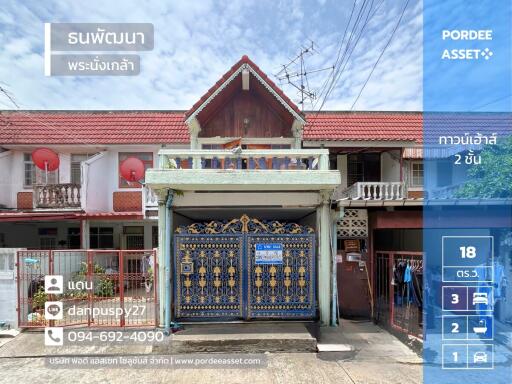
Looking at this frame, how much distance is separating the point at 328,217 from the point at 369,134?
5416 millimetres

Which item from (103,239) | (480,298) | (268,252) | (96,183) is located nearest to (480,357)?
(480,298)

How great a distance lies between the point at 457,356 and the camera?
536cm

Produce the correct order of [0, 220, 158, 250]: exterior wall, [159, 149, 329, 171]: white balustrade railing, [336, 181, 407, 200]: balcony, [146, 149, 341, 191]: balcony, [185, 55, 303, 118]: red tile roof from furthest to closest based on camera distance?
[0, 220, 158, 250]: exterior wall → [336, 181, 407, 200]: balcony → [185, 55, 303, 118]: red tile roof → [159, 149, 329, 171]: white balustrade railing → [146, 149, 341, 191]: balcony

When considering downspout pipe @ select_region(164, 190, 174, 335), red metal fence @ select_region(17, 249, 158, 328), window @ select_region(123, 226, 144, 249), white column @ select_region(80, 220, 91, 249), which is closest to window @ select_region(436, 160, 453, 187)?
downspout pipe @ select_region(164, 190, 174, 335)

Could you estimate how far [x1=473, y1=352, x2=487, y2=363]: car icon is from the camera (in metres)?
5.21

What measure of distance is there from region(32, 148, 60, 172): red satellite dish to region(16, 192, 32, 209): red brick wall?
2.24 meters

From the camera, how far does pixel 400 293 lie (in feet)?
22.8

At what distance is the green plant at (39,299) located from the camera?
22.0 feet

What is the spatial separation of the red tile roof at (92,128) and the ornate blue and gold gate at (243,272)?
548 centimetres

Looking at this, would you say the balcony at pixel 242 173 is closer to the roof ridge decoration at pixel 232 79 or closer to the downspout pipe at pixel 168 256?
the downspout pipe at pixel 168 256

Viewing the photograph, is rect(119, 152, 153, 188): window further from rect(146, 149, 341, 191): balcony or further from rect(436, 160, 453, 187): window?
rect(436, 160, 453, 187): window

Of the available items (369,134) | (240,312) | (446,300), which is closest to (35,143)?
(240,312)

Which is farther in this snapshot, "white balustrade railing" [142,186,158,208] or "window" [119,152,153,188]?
"window" [119,152,153,188]

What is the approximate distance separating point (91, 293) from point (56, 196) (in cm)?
564
